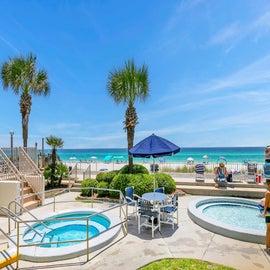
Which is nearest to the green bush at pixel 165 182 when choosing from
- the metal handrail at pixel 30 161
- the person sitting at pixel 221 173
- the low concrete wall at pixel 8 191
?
the person sitting at pixel 221 173

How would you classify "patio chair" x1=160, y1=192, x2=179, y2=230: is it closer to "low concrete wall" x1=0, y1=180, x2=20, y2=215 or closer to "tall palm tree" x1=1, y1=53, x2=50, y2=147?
"low concrete wall" x1=0, y1=180, x2=20, y2=215

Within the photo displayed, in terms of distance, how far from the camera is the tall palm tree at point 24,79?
13711 millimetres

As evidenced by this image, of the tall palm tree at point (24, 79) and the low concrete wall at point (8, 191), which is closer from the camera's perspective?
the low concrete wall at point (8, 191)

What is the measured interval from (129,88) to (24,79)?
7.68 m

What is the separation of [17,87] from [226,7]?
13360 millimetres

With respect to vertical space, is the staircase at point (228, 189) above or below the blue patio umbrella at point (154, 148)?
below

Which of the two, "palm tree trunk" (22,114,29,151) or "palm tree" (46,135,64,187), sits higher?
"palm tree trunk" (22,114,29,151)

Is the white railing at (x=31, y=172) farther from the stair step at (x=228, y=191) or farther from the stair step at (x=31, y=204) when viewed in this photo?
the stair step at (x=228, y=191)

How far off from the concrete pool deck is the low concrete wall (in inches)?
171

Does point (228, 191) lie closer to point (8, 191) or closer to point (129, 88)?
point (129, 88)

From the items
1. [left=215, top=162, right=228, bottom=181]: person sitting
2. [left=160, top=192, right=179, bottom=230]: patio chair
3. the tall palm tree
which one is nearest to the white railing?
the tall palm tree

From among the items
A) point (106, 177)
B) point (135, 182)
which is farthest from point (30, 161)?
point (135, 182)

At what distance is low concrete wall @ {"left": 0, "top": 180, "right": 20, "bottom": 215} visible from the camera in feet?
26.9

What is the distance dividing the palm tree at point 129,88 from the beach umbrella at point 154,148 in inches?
165
